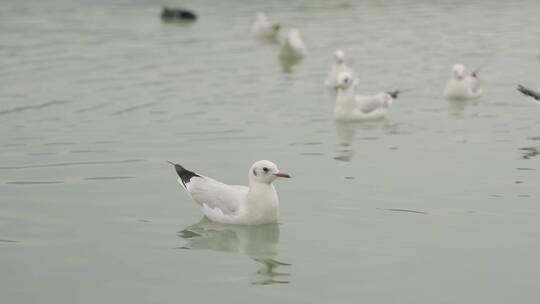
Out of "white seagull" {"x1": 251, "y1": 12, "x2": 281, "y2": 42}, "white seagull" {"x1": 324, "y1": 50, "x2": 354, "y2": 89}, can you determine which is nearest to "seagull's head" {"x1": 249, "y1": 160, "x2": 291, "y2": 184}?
"white seagull" {"x1": 324, "y1": 50, "x2": 354, "y2": 89}

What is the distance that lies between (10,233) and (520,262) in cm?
577

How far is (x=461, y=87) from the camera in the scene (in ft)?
67.5

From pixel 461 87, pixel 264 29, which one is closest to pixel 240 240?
pixel 461 87

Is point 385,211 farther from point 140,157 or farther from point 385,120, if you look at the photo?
point 385,120

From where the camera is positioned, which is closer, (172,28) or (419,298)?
(419,298)

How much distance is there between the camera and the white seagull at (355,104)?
735 inches

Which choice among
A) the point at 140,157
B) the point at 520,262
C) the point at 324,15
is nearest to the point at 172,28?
the point at 324,15

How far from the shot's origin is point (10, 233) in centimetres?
1130

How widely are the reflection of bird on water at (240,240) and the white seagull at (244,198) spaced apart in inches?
4.0

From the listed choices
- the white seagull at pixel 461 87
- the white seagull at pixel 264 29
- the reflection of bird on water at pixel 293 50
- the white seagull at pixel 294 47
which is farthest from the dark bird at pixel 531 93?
the white seagull at pixel 264 29

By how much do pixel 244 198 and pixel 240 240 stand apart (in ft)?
2.12

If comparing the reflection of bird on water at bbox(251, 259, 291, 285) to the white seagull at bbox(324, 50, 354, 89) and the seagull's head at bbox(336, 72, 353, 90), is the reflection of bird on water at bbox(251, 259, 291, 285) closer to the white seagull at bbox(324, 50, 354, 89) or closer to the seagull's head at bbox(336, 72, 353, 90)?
the seagull's head at bbox(336, 72, 353, 90)

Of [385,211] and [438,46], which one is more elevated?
[438,46]

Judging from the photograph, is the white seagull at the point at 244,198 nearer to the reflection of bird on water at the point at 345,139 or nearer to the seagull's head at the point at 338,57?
the reflection of bird on water at the point at 345,139
